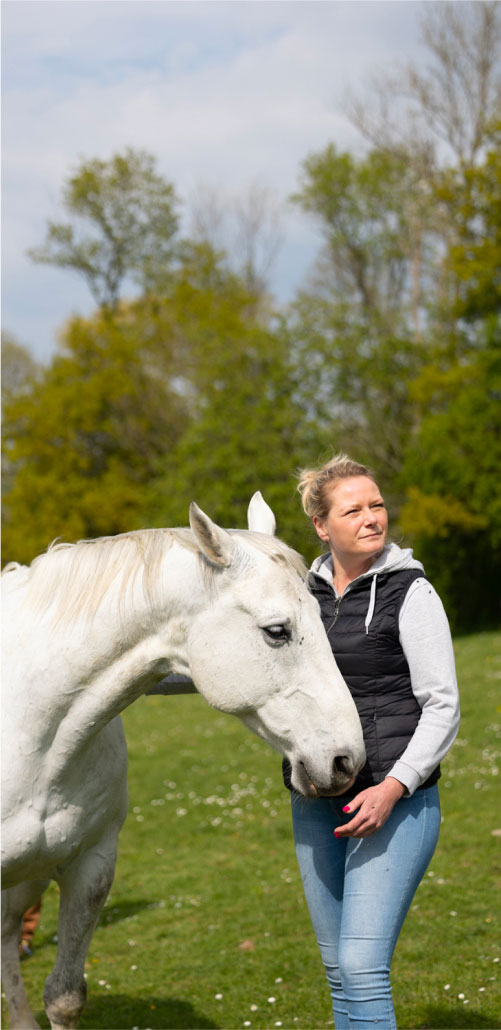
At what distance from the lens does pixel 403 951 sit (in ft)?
17.5

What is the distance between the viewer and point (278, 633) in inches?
108

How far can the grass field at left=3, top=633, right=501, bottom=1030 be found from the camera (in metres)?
4.79

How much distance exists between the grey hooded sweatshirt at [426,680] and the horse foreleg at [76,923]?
1.26 metres

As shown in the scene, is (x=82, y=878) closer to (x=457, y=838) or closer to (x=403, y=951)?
(x=403, y=951)

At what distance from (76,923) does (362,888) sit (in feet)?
3.81

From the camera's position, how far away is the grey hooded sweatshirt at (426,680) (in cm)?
282

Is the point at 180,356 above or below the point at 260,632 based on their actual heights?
above

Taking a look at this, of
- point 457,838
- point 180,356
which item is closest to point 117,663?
point 457,838

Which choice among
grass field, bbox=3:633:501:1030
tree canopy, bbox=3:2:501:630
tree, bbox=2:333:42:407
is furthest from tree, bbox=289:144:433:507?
grass field, bbox=3:633:501:1030

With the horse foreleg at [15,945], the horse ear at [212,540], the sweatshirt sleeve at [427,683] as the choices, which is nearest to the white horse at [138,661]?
the horse ear at [212,540]

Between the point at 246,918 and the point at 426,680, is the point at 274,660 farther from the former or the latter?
the point at 246,918

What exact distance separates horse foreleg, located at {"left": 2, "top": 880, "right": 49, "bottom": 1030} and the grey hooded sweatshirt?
1898 millimetres

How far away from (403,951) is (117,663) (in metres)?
3.42

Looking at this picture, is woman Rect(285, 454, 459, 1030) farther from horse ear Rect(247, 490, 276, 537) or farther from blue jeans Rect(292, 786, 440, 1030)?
horse ear Rect(247, 490, 276, 537)
